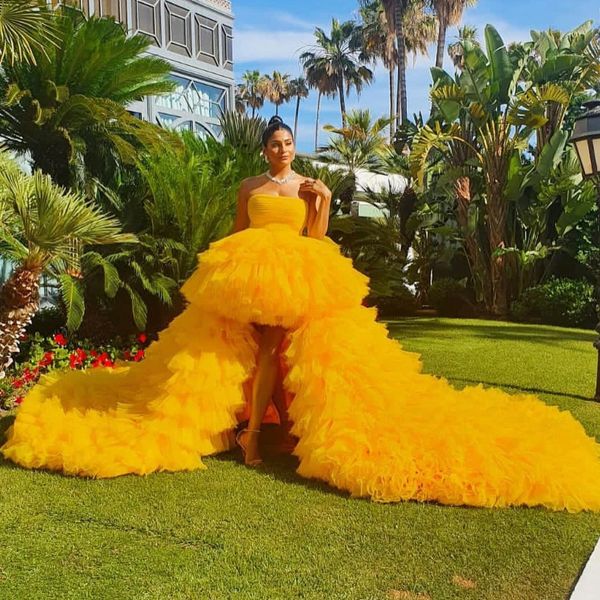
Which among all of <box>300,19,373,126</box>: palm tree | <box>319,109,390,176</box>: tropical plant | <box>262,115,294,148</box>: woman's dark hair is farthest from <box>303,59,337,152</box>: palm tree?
<box>262,115,294,148</box>: woman's dark hair

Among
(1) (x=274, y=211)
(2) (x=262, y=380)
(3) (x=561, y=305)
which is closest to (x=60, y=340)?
(2) (x=262, y=380)

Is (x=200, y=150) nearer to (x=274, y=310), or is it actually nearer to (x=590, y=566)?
(x=274, y=310)

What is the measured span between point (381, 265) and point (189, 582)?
29.9 ft

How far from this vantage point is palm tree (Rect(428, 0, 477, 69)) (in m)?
33.7

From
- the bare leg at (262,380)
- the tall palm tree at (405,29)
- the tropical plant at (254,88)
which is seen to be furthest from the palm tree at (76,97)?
the tropical plant at (254,88)

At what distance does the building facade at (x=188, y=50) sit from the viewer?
44.2ft

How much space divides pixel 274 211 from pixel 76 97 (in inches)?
185

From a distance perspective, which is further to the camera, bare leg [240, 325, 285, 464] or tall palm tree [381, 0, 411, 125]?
tall palm tree [381, 0, 411, 125]

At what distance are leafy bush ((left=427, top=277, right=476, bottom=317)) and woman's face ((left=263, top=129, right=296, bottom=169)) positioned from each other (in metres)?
11.4

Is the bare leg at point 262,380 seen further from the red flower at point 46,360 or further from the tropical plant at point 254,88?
the tropical plant at point 254,88

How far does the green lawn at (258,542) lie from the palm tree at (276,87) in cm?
5447

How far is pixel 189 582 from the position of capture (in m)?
2.67

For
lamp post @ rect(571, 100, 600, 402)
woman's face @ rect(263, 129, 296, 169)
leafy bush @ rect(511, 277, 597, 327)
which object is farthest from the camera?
leafy bush @ rect(511, 277, 597, 327)

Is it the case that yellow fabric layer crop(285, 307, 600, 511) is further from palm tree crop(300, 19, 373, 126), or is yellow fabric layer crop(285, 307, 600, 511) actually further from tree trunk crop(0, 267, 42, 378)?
palm tree crop(300, 19, 373, 126)
